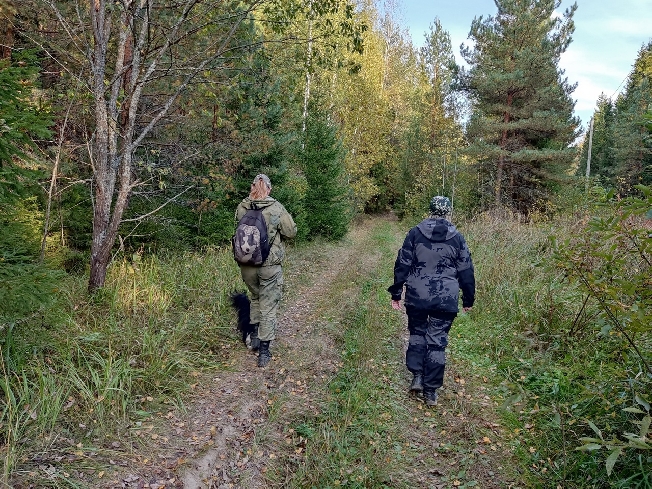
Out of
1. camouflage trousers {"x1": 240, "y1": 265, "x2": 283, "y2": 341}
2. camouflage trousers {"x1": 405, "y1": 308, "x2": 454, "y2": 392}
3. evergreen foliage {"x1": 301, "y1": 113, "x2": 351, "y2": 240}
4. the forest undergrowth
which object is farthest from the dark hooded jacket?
evergreen foliage {"x1": 301, "y1": 113, "x2": 351, "y2": 240}

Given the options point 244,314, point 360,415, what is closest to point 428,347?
point 360,415

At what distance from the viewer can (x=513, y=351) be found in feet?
17.7

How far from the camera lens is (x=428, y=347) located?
4.39 metres

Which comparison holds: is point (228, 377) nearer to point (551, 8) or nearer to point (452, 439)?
point (452, 439)

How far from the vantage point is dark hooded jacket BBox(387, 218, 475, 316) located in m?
4.28

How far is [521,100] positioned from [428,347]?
52.8 feet

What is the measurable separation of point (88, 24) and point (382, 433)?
720 cm

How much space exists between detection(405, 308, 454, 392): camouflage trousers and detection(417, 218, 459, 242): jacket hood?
833 mm

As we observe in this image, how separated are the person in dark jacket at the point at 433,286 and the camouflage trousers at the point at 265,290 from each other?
1.53 m

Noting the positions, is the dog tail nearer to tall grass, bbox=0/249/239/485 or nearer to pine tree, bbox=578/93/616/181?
tall grass, bbox=0/249/239/485

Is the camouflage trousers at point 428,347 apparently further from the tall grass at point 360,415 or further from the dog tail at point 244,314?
the dog tail at point 244,314

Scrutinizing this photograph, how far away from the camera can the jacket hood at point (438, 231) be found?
14.1 feet

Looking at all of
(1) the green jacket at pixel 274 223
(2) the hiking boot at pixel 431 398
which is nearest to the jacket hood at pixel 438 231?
(1) the green jacket at pixel 274 223

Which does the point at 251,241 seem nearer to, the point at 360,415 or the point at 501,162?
the point at 360,415
